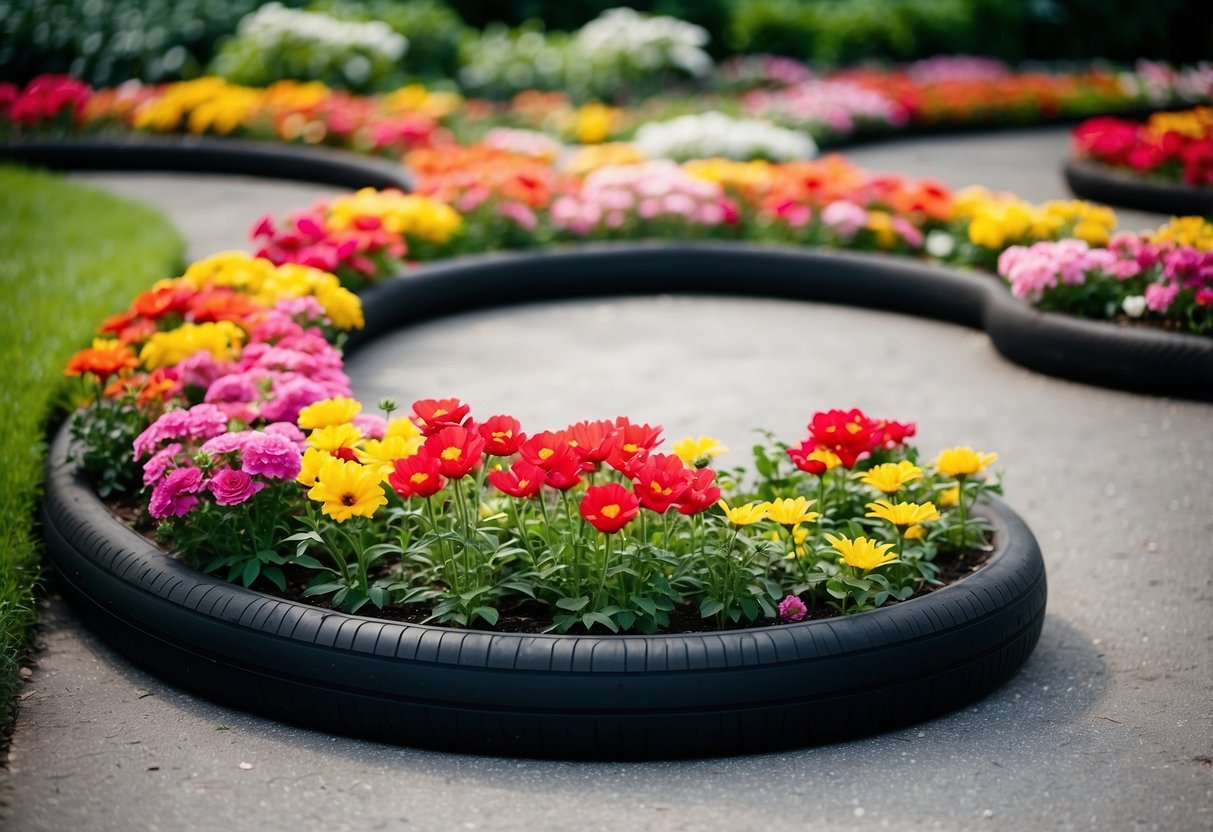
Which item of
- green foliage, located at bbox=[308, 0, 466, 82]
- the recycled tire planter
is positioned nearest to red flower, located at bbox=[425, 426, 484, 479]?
the recycled tire planter

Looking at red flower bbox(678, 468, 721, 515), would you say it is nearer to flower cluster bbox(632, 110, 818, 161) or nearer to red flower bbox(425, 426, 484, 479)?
red flower bbox(425, 426, 484, 479)

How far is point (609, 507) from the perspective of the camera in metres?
3.02

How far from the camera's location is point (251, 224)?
8992mm

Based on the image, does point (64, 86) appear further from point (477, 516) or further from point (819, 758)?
point (819, 758)

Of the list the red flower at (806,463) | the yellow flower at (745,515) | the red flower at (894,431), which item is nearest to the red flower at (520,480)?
the yellow flower at (745,515)

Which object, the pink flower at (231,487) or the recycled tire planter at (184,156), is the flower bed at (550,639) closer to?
the pink flower at (231,487)

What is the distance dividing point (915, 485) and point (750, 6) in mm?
13412

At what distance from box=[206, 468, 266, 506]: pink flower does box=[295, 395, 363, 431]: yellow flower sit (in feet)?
1.02

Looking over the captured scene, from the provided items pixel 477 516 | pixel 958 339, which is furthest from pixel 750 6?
pixel 477 516

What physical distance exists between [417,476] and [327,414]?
645mm

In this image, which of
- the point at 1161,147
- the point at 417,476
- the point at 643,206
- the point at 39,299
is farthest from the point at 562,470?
the point at 1161,147

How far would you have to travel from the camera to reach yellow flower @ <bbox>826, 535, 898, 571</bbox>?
318cm

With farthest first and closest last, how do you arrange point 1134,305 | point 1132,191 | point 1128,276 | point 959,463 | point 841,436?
point 1132,191, point 1128,276, point 1134,305, point 959,463, point 841,436

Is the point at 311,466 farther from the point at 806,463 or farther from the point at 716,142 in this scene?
the point at 716,142
